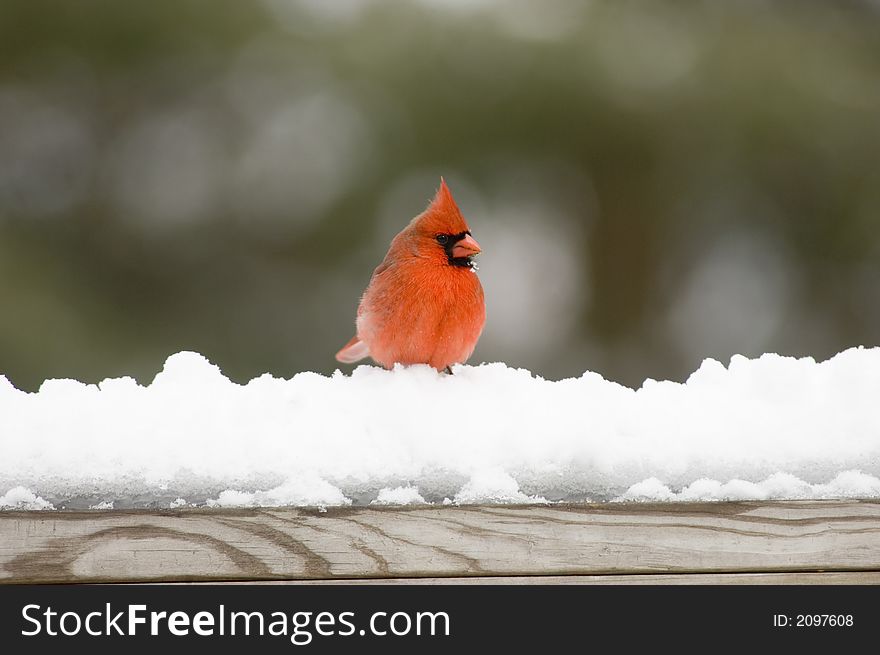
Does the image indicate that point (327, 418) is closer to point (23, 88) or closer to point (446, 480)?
point (446, 480)

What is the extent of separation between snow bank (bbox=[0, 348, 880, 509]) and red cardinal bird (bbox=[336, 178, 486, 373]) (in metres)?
0.34

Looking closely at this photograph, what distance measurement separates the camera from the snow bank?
5.01 ft

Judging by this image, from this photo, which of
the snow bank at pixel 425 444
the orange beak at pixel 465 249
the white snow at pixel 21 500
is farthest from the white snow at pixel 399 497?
the orange beak at pixel 465 249

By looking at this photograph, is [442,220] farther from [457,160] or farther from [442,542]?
[457,160]

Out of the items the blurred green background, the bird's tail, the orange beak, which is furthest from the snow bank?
the blurred green background

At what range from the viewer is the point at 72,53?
4555 millimetres

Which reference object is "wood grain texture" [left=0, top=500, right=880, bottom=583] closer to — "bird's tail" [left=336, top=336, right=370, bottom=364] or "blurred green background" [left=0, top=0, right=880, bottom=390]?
"bird's tail" [left=336, top=336, right=370, bottom=364]

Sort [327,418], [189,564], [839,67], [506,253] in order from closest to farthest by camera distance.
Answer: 1. [189,564]
2. [327,418]
3. [839,67]
4. [506,253]

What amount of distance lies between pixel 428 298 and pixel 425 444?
0.53 m

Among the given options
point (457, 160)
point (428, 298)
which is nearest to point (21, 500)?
point (428, 298)

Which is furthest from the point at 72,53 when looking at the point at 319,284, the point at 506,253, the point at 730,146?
the point at 730,146

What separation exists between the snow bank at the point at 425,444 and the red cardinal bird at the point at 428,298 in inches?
13.4

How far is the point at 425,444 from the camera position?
62.6 inches

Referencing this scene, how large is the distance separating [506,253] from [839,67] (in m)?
1.70
